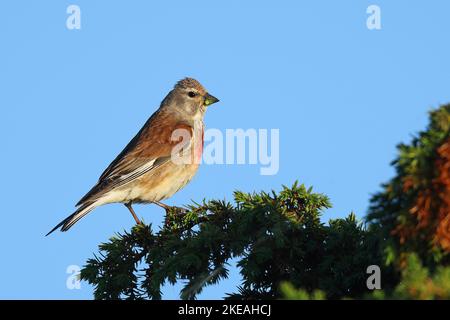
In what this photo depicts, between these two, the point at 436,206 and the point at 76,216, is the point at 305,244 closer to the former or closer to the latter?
the point at 436,206

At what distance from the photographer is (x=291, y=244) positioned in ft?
13.1

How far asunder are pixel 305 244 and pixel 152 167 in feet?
13.7

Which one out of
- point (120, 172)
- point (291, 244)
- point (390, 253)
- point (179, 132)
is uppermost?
point (179, 132)

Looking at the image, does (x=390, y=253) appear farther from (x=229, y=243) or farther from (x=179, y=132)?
(x=179, y=132)

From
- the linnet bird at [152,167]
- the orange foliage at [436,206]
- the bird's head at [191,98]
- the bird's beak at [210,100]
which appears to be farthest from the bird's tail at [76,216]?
the orange foliage at [436,206]

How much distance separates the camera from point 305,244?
406cm

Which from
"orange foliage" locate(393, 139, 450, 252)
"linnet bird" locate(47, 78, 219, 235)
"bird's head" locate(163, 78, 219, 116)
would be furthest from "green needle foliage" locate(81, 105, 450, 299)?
"bird's head" locate(163, 78, 219, 116)

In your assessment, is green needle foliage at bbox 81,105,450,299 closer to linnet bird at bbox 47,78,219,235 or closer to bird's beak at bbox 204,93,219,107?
linnet bird at bbox 47,78,219,235

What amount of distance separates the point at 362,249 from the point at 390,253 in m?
1.01

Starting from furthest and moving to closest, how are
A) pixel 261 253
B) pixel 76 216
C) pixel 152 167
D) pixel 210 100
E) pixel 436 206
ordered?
pixel 210 100, pixel 152 167, pixel 76 216, pixel 261 253, pixel 436 206

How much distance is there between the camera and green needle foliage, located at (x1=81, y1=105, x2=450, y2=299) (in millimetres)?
2775

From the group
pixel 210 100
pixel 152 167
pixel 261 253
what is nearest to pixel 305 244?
pixel 261 253

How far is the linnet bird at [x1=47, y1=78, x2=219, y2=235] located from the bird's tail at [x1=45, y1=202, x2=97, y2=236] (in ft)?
0.03
